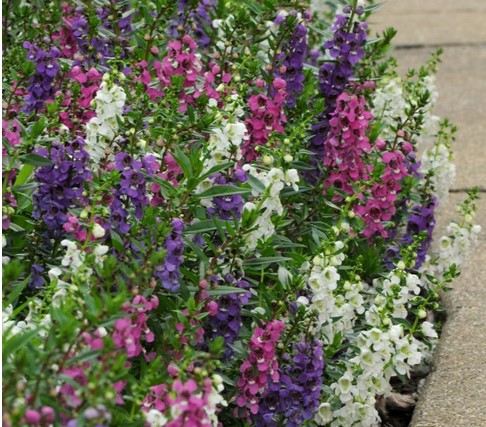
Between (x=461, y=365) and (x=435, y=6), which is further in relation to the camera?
(x=435, y=6)

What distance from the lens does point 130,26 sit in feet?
14.6

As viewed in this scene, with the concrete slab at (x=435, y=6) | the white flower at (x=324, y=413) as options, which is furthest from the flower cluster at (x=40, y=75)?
the concrete slab at (x=435, y=6)

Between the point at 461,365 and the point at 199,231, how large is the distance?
116cm

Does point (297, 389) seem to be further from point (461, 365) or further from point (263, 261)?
point (461, 365)

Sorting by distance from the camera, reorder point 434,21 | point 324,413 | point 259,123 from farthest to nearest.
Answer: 1. point 434,21
2. point 259,123
3. point 324,413

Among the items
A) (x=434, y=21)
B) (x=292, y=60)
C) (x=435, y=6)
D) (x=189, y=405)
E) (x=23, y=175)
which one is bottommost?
(x=189, y=405)

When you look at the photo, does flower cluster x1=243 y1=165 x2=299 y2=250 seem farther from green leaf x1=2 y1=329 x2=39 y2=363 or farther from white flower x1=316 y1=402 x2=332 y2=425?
green leaf x1=2 y1=329 x2=39 y2=363

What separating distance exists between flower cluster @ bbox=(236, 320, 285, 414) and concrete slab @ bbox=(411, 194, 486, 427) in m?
0.61

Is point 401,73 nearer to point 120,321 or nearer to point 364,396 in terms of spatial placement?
point 364,396

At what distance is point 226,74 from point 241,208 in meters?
0.76

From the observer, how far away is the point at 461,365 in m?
4.01

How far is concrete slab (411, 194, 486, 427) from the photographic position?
3.68 m

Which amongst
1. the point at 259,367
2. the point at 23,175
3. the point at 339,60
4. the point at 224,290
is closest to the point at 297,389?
the point at 259,367

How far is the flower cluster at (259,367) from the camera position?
322 cm
